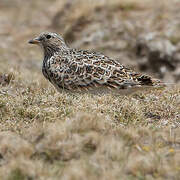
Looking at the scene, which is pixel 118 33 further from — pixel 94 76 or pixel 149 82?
pixel 94 76

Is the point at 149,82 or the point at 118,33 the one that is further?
the point at 118,33

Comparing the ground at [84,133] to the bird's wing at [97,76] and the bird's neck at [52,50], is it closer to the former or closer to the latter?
the bird's wing at [97,76]

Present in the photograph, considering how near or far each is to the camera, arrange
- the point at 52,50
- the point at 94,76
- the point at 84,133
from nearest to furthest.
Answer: the point at 84,133
the point at 94,76
the point at 52,50

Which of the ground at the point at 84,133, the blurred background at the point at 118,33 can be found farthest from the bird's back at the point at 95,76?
the blurred background at the point at 118,33

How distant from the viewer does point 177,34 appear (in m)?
14.6

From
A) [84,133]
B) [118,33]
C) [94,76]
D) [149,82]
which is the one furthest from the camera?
[118,33]

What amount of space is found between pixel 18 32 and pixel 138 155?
1358 cm

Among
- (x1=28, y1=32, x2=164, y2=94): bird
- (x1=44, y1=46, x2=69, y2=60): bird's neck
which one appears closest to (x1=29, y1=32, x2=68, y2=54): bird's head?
(x1=44, y1=46, x2=69, y2=60): bird's neck

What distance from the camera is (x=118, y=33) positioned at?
51.5 ft

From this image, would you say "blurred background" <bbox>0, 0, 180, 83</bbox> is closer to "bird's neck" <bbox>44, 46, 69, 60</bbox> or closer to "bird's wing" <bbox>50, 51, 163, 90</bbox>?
"bird's neck" <bbox>44, 46, 69, 60</bbox>

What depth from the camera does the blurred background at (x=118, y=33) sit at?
47.7ft

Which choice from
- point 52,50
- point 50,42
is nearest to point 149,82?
point 52,50

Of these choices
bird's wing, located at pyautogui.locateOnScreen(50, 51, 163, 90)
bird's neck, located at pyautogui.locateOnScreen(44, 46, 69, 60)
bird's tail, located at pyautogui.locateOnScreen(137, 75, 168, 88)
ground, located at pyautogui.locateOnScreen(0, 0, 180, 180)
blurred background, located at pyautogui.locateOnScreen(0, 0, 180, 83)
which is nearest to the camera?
ground, located at pyautogui.locateOnScreen(0, 0, 180, 180)

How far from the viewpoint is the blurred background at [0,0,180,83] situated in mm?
14547
